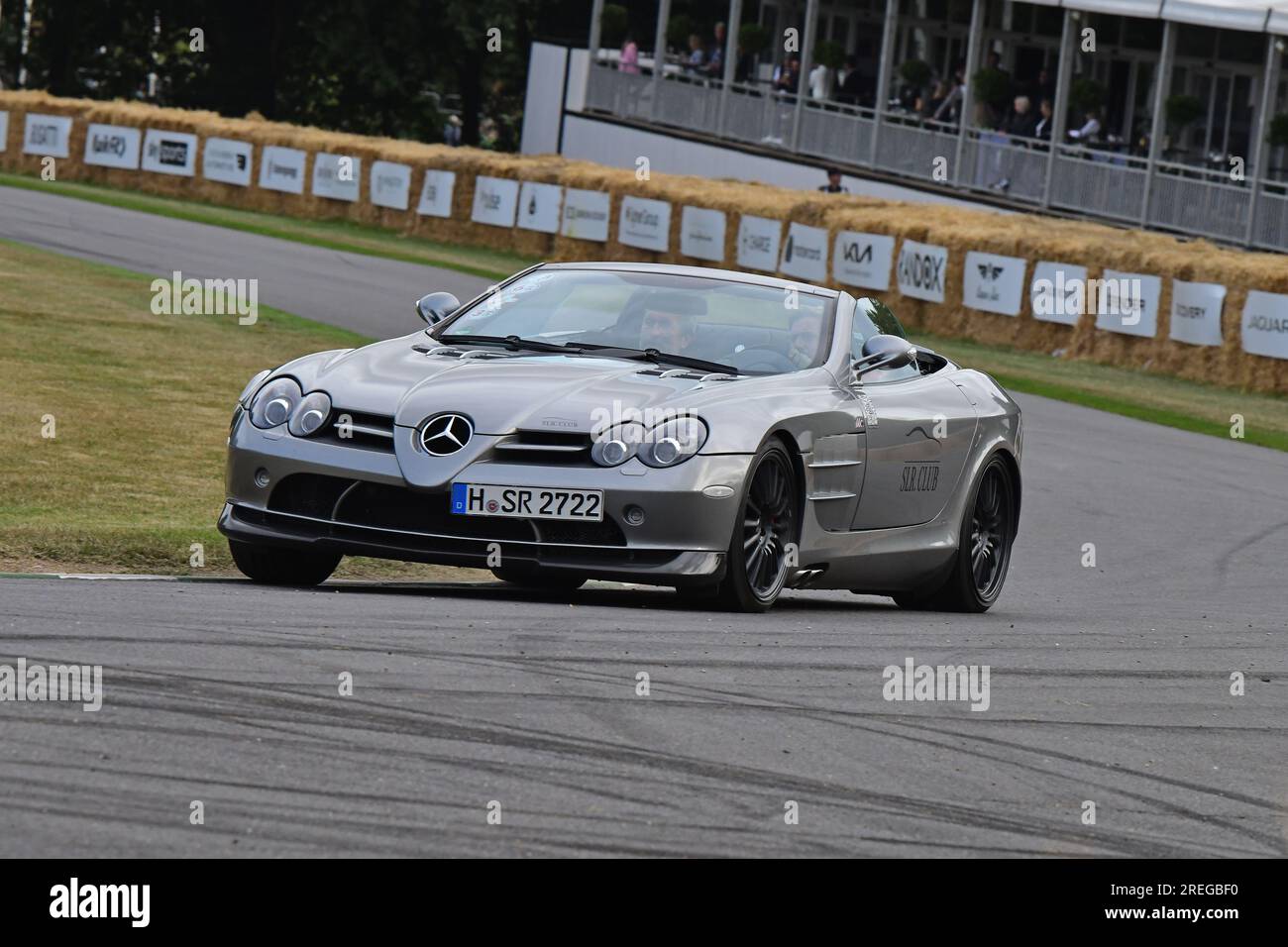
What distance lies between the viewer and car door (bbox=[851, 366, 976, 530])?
973cm

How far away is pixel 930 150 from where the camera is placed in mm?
41281

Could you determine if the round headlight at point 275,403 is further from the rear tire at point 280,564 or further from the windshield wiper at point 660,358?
the windshield wiper at point 660,358

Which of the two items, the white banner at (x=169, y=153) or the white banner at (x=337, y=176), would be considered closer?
the white banner at (x=337, y=176)

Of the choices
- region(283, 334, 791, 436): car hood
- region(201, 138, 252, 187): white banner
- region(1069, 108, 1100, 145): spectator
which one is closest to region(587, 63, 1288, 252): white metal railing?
region(1069, 108, 1100, 145): spectator

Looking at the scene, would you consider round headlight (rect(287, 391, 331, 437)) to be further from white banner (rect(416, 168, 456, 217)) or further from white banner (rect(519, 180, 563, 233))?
white banner (rect(416, 168, 456, 217))

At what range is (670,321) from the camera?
9625 millimetres

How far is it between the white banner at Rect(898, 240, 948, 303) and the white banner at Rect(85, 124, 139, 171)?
19827mm

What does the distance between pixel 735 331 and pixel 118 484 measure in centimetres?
441

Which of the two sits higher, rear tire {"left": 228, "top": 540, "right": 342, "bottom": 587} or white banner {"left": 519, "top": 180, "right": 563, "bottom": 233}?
white banner {"left": 519, "top": 180, "right": 563, "bottom": 233}

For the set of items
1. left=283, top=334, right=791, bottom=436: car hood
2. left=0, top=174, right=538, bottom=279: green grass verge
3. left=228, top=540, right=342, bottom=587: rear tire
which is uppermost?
left=283, top=334, right=791, bottom=436: car hood

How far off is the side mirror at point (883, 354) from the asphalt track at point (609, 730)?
107cm

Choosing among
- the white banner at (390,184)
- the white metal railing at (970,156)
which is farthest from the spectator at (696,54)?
the white banner at (390,184)

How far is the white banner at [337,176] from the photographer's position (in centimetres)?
4238

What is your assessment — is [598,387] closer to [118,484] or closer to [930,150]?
[118,484]
